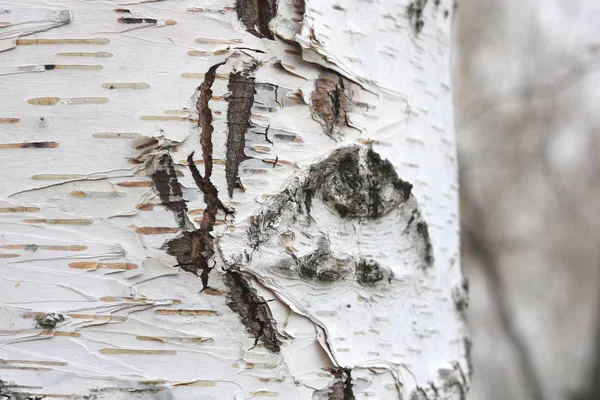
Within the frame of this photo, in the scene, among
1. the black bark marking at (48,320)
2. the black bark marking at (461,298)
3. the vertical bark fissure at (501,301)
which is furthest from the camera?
the vertical bark fissure at (501,301)

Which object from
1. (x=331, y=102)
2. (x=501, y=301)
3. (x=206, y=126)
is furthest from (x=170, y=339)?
(x=501, y=301)

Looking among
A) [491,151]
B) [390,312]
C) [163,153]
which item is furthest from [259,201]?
[491,151]

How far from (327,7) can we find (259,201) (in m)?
0.27

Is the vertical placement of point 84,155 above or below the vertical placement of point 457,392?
above

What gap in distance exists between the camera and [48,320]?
1.98 feet

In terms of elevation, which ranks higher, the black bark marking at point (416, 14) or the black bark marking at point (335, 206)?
the black bark marking at point (416, 14)

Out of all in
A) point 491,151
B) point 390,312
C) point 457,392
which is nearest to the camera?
point 390,312

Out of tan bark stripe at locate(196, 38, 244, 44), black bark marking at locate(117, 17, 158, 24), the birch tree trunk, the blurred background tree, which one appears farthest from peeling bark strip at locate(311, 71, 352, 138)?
the blurred background tree

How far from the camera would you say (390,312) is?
2.38 feet

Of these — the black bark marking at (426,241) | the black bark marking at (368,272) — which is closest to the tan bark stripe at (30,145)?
the black bark marking at (368,272)

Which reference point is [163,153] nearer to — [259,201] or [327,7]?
[259,201]

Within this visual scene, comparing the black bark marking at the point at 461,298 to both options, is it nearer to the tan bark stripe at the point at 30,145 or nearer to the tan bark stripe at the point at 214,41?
the tan bark stripe at the point at 214,41

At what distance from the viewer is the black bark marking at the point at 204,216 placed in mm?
608

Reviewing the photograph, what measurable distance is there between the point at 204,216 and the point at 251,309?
12 centimetres
